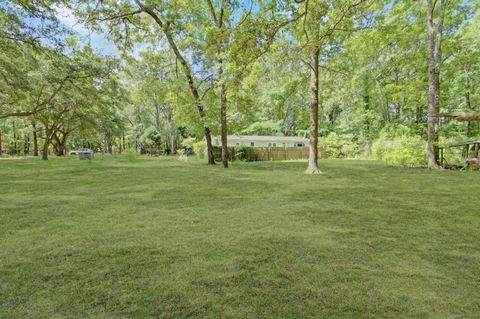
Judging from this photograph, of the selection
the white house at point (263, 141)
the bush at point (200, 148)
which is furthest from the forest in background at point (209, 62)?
the white house at point (263, 141)

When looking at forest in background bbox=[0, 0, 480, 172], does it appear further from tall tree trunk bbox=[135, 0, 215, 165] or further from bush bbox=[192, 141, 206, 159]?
bush bbox=[192, 141, 206, 159]

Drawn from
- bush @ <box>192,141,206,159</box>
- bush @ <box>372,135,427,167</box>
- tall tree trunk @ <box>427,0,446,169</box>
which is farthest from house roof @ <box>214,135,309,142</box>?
tall tree trunk @ <box>427,0,446,169</box>

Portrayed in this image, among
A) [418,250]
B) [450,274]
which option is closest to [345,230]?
[418,250]

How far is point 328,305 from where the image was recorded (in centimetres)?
216

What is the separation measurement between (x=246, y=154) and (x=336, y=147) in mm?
11473

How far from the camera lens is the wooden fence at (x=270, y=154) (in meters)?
25.6

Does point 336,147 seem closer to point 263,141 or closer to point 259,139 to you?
point 263,141

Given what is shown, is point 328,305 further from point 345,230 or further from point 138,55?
point 138,55

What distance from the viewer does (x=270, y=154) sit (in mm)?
27453

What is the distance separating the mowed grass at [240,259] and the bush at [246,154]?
1953 centimetres

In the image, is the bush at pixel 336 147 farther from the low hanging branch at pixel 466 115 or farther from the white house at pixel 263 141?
the low hanging branch at pixel 466 115

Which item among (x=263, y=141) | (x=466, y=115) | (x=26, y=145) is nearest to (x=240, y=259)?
(x=466, y=115)

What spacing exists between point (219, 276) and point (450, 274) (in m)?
2.35

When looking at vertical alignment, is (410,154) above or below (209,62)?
below
